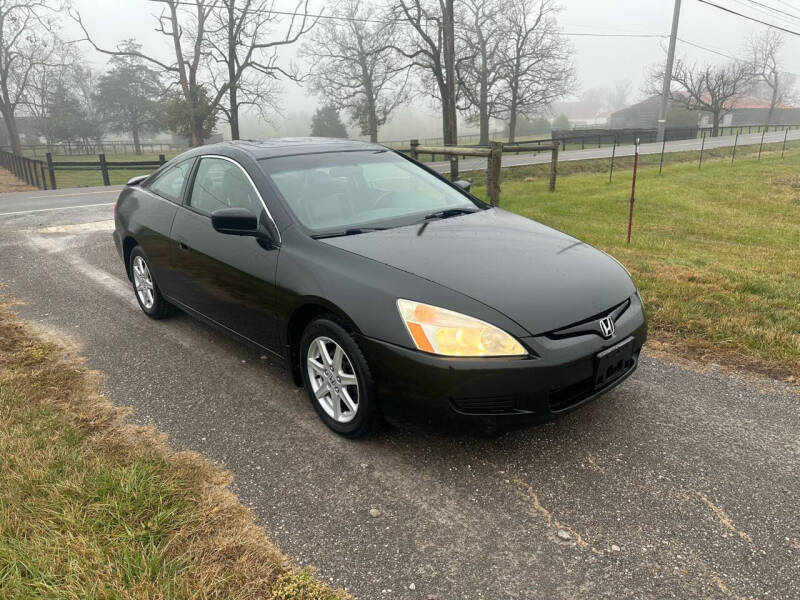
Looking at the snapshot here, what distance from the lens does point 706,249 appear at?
719cm

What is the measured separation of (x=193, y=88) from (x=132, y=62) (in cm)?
3827

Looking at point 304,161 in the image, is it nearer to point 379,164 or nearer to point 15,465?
point 379,164

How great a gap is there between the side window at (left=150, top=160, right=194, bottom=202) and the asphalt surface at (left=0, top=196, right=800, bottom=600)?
1.31 metres

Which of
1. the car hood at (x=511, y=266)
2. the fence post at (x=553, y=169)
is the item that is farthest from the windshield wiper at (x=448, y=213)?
the fence post at (x=553, y=169)

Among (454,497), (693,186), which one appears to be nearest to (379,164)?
(454,497)

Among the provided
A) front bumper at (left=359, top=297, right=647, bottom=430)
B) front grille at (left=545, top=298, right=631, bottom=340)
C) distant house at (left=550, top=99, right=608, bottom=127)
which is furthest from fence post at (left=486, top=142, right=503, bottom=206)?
distant house at (left=550, top=99, right=608, bottom=127)

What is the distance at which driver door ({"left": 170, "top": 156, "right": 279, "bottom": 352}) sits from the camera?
341 centimetres

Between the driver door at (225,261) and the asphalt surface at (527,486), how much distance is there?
1.46 feet

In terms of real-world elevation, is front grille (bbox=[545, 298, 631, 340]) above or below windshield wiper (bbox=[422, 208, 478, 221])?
below

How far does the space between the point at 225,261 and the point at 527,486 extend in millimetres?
2270

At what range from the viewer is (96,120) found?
63.0m

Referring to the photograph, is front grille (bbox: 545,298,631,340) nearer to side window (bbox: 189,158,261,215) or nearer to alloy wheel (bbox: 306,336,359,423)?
alloy wheel (bbox: 306,336,359,423)

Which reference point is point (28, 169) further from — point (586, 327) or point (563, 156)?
point (586, 327)

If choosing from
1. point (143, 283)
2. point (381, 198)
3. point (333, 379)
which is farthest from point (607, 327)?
point (143, 283)
